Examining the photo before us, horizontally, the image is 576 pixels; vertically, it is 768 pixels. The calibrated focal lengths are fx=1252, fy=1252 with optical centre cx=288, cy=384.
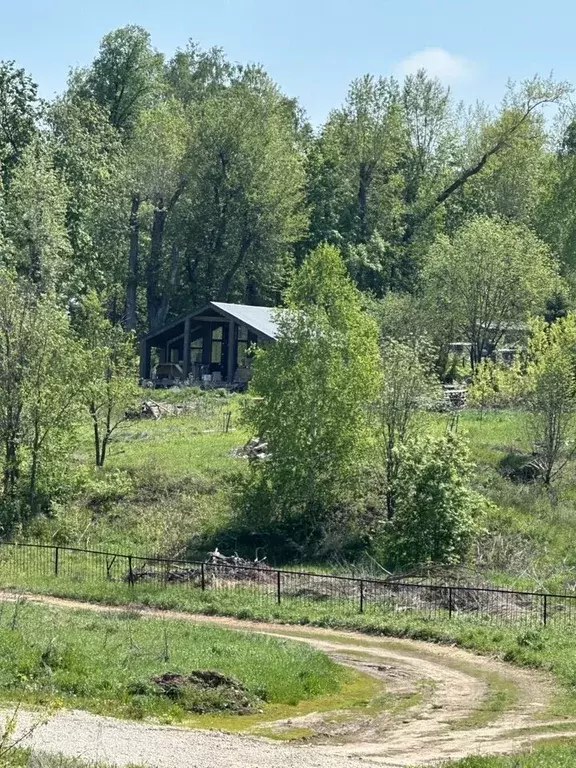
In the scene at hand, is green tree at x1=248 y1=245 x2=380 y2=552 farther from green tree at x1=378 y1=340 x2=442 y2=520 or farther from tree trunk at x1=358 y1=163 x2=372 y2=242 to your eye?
tree trunk at x1=358 y1=163 x2=372 y2=242

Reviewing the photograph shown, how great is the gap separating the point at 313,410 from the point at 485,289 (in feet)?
94.8

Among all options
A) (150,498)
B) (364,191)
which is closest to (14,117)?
(364,191)

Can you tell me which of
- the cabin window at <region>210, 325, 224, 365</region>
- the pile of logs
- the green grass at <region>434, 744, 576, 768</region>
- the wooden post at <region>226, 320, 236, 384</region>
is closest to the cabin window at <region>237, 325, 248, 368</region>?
the wooden post at <region>226, 320, 236, 384</region>

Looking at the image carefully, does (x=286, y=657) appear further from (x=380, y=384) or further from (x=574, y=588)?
(x=380, y=384)

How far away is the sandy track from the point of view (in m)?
18.2

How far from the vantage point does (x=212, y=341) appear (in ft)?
261

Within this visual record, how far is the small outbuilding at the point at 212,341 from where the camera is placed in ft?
240

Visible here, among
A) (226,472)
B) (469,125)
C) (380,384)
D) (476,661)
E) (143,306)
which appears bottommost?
(476,661)

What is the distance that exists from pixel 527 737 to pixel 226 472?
91.5 feet

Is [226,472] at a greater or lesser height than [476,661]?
greater

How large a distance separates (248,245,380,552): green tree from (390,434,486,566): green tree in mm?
2815

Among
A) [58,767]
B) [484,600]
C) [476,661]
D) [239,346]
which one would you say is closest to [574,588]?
[484,600]

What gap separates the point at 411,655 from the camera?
29.2m

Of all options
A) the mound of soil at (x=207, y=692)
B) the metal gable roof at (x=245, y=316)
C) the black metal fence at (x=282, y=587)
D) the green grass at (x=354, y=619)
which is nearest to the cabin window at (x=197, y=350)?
the metal gable roof at (x=245, y=316)
